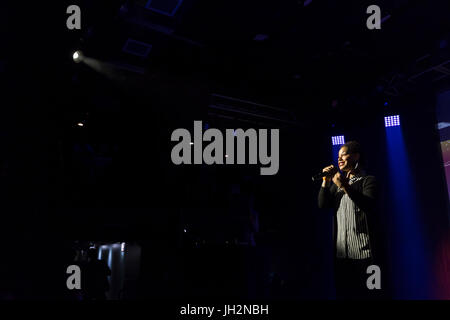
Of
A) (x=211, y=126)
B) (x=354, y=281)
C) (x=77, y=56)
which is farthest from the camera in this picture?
(x=211, y=126)

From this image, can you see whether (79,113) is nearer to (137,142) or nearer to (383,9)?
(137,142)

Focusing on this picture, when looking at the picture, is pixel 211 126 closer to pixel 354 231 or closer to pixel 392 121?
pixel 392 121

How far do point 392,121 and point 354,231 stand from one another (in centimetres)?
483

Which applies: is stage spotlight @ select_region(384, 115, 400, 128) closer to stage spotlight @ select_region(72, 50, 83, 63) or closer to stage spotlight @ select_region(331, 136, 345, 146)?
stage spotlight @ select_region(331, 136, 345, 146)

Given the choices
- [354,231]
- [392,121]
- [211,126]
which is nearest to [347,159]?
[354,231]

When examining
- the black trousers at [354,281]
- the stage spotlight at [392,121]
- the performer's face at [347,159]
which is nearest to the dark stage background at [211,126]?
the stage spotlight at [392,121]

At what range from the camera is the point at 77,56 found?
4.33 metres

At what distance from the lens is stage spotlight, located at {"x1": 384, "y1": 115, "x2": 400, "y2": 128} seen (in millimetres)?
5853

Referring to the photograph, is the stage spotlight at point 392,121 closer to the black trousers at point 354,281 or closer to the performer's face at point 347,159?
the performer's face at point 347,159

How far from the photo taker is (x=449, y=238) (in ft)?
16.7

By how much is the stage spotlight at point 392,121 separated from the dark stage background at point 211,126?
109 mm

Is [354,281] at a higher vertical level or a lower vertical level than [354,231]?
lower

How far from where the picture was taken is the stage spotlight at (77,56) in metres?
4.27
